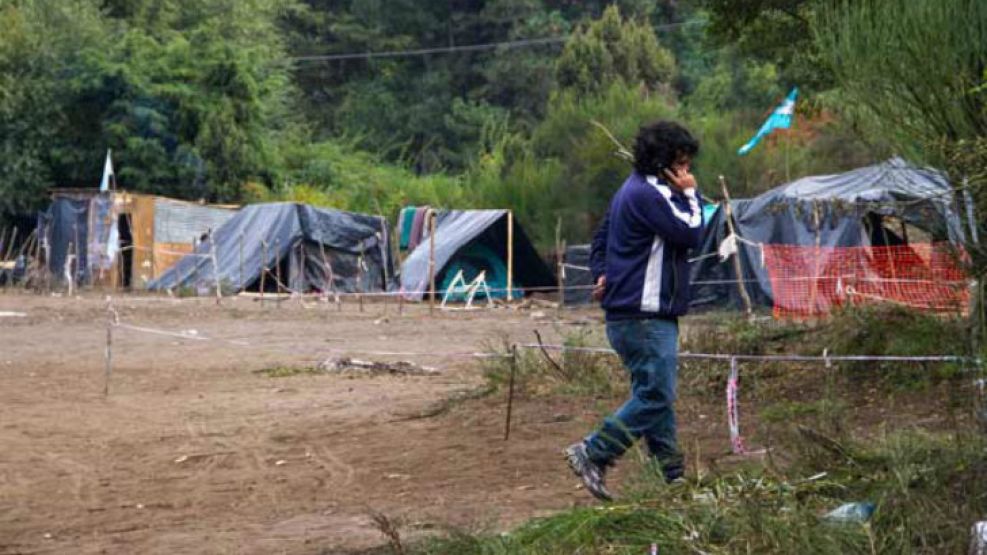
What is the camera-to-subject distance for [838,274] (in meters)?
22.0

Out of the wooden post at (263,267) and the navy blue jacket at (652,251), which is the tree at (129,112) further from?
the navy blue jacket at (652,251)

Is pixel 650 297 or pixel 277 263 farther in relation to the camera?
pixel 277 263

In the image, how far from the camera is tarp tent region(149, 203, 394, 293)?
117 ft

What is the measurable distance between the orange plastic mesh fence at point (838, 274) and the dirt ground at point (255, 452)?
4.95 meters

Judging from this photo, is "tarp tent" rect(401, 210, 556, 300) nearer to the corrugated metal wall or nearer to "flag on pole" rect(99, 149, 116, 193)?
the corrugated metal wall

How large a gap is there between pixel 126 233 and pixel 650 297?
34.8 m

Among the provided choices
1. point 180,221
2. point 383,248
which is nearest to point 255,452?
point 383,248

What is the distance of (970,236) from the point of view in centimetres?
820

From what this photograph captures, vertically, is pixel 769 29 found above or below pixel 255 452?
Result: above

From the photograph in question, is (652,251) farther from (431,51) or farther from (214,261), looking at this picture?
(431,51)

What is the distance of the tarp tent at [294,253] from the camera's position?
35812mm

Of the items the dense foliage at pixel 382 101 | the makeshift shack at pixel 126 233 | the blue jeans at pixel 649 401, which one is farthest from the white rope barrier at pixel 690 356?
the makeshift shack at pixel 126 233

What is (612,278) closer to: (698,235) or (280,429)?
(698,235)

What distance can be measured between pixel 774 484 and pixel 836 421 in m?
0.72
